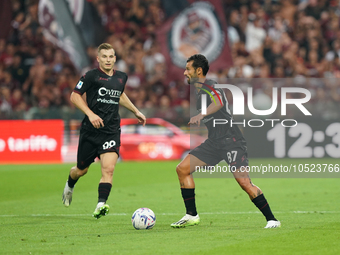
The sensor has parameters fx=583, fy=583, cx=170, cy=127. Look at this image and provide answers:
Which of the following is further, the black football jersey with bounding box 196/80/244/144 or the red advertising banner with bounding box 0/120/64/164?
the red advertising banner with bounding box 0/120/64/164

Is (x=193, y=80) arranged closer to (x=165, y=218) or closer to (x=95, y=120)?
(x=95, y=120)

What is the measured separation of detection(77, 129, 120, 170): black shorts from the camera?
27.1 feet

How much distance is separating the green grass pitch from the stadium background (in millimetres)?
5082

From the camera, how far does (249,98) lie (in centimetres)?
1861

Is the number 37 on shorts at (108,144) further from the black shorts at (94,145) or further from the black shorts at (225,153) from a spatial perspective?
the black shorts at (225,153)

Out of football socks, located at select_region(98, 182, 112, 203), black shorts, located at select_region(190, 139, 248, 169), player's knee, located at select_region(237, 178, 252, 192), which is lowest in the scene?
football socks, located at select_region(98, 182, 112, 203)

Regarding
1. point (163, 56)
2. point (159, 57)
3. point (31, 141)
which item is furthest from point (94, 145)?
point (159, 57)

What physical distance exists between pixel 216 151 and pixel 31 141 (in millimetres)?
13497

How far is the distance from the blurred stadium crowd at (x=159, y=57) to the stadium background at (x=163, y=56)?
0.04 meters

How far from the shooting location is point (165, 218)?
845 cm

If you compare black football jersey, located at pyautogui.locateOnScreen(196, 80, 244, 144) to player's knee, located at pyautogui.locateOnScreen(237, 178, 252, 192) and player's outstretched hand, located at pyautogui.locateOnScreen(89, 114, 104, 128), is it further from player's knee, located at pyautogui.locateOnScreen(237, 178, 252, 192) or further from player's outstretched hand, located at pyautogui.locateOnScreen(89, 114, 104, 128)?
player's outstretched hand, located at pyautogui.locateOnScreen(89, 114, 104, 128)

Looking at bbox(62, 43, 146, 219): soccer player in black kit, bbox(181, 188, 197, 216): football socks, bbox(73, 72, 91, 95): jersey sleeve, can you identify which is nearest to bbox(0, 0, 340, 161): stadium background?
bbox(62, 43, 146, 219): soccer player in black kit

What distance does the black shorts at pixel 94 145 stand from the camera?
8.26 meters

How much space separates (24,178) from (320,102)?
9784 millimetres
